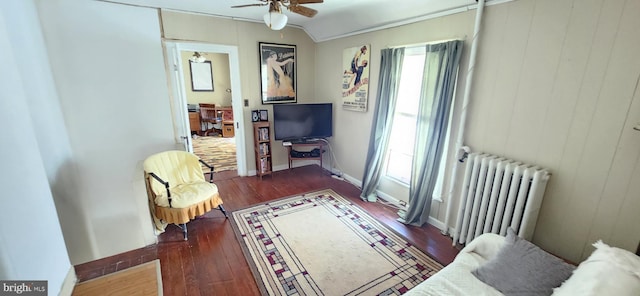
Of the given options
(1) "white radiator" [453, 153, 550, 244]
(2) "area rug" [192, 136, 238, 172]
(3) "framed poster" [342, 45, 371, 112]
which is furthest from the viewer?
(2) "area rug" [192, 136, 238, 172]

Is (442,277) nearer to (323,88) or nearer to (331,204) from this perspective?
(331,204)

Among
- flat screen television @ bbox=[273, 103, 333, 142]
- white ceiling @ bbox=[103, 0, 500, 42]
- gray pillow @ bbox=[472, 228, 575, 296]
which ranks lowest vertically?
gray pillow @ bbox=[472, 228, 575, 296]

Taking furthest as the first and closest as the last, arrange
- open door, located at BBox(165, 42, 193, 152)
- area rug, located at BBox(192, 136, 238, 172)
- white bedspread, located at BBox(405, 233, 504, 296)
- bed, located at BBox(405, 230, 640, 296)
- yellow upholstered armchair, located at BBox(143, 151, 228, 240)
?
1. area rug, located at BBox(192, 136, 238, 172)
2. open door, located at BBox(165, 42, 193, 152)
3. yellow upholstered armchair, located at BBox(143, 151, 228, 240)
4. white bedspread, located at BBox(405, 233, 504, 296)
5. bed, located at BBox(405, 230, 640, 296)

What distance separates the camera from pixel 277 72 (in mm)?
4145

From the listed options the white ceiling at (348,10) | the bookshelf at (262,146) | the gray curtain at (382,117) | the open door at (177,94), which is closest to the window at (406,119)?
the gray curtain at (382,117)

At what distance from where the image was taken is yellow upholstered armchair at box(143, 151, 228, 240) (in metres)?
2.51

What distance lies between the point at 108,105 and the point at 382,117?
3202 millimetres

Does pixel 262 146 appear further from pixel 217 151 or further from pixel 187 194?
pixel 217 151

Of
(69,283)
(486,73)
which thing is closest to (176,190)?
(69,283)

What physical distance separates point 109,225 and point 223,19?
296cm

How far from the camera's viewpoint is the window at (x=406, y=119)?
9.32 ft

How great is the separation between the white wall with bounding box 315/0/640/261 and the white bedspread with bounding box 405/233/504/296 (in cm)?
64

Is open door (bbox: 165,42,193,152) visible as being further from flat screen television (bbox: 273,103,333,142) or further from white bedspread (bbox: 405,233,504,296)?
white bedspread (bbox: 405,233,504,296)

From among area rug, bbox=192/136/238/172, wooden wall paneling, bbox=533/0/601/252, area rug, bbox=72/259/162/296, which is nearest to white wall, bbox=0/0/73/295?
area rug, bbox=72/259/162/296
